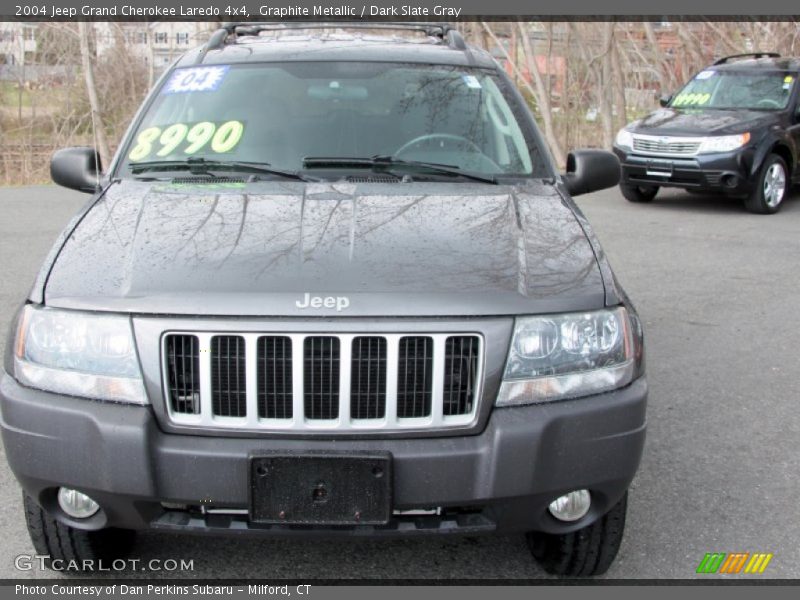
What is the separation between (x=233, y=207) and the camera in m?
3.48

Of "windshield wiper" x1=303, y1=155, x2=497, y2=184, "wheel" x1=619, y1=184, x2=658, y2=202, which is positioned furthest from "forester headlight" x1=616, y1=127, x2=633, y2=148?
"windshield wiper" x1=303, y1=155, x2=497, y2=184

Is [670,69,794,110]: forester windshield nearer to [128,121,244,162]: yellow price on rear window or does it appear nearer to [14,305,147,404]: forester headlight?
[128,121,244,162]: yellow price on rear window

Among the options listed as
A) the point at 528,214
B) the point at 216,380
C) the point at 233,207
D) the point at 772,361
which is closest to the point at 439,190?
the point at 528,214

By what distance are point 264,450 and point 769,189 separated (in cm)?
1064

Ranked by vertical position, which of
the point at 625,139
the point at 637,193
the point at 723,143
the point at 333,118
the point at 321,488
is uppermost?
the point at 333,118

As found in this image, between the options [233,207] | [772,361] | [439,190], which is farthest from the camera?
[772,361]

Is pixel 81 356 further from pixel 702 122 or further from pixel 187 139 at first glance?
pixel 702 122

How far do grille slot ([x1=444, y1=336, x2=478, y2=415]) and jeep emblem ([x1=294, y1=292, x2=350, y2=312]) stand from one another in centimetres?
33

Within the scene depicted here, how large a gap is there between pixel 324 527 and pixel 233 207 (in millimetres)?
1238

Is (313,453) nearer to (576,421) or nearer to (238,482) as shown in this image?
(238,482)

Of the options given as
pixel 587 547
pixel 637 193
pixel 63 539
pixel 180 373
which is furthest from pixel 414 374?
pixel 637 193

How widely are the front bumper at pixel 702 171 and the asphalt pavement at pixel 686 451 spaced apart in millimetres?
2165

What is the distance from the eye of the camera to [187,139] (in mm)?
4199

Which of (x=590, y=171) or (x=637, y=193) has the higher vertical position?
(x=590, y=171)
